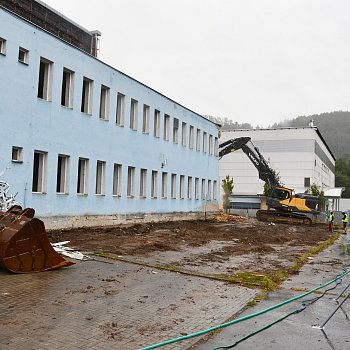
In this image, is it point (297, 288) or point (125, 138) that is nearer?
point (297, 288)

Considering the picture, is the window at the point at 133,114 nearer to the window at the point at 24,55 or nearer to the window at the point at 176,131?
the window at the point at 176,131

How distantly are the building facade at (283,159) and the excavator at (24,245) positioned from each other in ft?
189

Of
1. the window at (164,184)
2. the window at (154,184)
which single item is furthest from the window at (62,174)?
the window at (164,184)

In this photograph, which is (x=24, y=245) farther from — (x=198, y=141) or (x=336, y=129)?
(x=336, y=129)

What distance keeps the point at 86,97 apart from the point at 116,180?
5.05 m

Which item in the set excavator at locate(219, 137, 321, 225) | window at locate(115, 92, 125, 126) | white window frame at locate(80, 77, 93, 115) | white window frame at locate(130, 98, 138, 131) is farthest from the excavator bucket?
excavator at locate(219, 137, 321, 225)

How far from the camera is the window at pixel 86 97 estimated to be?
21422 mm

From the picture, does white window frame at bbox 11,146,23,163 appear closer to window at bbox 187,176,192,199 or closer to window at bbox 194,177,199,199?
window at bbox 187,176,192,199

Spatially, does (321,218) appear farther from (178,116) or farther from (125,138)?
(125,138)

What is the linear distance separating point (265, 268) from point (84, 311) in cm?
664

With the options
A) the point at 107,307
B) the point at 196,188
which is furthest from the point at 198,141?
the point at 107,307

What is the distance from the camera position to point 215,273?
11164 mm

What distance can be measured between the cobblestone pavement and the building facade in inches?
2250

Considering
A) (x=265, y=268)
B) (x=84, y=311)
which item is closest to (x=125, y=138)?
(x=265, y=268)
